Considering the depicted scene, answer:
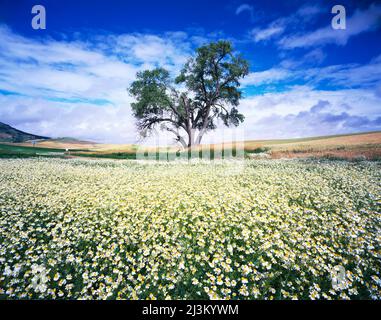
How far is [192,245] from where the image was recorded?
15.3 feet

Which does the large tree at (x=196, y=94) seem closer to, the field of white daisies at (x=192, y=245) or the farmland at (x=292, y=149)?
the farmland at (x=292, y=149)

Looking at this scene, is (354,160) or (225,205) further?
(354,160)

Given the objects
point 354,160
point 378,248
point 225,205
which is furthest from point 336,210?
point 354,160

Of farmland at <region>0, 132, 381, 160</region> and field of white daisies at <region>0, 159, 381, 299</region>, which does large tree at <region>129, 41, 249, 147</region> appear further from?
field of white daisies at <region>0, 159, 381, 299</region>

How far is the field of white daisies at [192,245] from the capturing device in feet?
11.4

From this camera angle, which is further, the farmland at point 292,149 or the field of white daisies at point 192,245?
the farmland at point 292,149

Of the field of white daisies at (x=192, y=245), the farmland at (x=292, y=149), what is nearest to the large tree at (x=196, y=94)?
the farmland at (x=292, y=149)

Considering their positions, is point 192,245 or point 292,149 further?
point 292,149

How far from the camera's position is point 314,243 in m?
4.59

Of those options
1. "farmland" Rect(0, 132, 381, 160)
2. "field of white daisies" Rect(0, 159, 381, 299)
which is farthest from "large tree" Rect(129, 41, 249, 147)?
"field of white daisies" Rect(0, 159, 381, 299)

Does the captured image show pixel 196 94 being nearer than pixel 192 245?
No

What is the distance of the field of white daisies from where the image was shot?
3.49m
